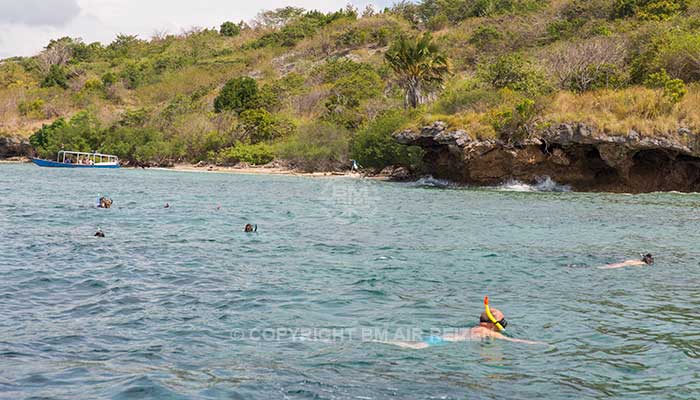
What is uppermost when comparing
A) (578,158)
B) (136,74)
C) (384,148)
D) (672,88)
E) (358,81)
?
(136,74)

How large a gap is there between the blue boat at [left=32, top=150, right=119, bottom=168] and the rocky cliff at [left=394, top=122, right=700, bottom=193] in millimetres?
35942

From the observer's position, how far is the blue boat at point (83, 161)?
6625 cm

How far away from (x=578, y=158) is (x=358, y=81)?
38.2 m

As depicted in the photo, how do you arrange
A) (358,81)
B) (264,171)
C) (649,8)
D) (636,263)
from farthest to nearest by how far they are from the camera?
(358,81)
(649,8)
(264,171)
(636,263)

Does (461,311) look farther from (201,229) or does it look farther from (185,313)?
(201,229)

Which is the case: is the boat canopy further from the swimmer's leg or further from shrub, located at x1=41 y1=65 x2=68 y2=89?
the swimmer's leg

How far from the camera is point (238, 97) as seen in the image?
3027 inches

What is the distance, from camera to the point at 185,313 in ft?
32.7

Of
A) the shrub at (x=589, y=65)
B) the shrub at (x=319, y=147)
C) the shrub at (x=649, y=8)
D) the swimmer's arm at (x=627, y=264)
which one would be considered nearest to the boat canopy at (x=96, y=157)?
the shrub at (x=319, y=147)

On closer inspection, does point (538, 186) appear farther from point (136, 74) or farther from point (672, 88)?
point (136, 74)

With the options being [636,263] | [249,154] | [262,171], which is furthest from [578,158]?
[249,154]

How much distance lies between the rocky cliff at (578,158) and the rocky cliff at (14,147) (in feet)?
183

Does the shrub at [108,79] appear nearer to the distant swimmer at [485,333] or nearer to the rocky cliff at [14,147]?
the rocky cliff at [14,147]

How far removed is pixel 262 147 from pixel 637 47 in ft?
108
